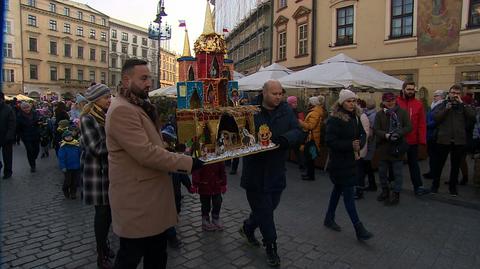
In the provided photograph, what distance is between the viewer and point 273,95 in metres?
3.70

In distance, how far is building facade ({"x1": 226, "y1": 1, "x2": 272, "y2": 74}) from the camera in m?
26.5

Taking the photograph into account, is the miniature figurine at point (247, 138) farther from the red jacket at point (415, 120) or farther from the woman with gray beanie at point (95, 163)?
the red jacket at point (415, 120)

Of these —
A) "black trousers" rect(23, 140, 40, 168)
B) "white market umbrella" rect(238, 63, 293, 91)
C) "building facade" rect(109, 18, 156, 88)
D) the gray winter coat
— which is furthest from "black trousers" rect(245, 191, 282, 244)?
"building facade" rect(109, 18, 156, 88)

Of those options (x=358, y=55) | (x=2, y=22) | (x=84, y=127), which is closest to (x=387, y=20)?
(x=358, y=55)

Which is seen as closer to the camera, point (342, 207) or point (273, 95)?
point (273, 95)

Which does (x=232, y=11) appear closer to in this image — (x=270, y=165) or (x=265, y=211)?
(x=270, y=165)

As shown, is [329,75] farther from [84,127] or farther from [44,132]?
[44,132]

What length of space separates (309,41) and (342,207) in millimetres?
16383

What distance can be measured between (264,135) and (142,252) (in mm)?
1700

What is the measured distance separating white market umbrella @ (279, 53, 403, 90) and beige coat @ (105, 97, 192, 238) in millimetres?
7160

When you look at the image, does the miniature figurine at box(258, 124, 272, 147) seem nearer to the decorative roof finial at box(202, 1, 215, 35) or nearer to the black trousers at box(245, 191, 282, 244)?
the black trousers at box(245, 191, 282, 244)

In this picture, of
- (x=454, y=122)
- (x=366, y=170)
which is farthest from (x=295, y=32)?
(x=454, y=122)

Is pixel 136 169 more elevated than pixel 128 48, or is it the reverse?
pixel 128 48

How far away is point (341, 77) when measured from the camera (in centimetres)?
904
